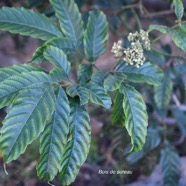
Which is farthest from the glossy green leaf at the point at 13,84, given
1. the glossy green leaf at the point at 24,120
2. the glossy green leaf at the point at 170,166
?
the glossy green leaf at the point at 170,166

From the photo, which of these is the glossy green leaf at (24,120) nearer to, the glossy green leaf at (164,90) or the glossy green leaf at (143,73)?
the glossy green leaf at (143,73)

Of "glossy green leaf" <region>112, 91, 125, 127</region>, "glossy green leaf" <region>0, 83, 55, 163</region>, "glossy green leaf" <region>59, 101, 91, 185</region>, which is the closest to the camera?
"glossy green leaf" <region>0, 83, 55, 163</region>

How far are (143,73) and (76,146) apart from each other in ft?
1.11

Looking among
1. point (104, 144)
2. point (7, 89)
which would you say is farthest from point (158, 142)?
point (7, 89)

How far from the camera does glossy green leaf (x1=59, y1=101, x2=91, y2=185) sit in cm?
107

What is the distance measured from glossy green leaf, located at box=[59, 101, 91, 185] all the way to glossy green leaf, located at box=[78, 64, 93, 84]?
5.4 inches

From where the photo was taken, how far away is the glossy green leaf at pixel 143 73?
3.99ft

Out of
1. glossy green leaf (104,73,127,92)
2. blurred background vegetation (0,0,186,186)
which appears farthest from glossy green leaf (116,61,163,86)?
blurred background vegetation (0,0,186,186)

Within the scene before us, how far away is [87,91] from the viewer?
1099mm

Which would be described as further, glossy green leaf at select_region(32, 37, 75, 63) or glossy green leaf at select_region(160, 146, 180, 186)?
glossy green leaf at select_region(160, 146, 180, 186)

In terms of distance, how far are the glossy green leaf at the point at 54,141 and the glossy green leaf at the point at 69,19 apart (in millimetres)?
362

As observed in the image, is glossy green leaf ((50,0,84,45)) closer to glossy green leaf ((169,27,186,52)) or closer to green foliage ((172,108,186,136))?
glossy green leaf ((169,27,186,52))

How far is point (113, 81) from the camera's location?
1.14 m

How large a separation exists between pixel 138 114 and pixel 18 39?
190 centimetres
